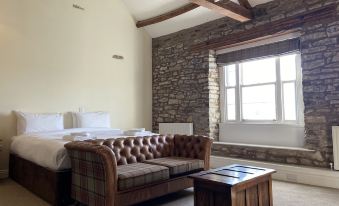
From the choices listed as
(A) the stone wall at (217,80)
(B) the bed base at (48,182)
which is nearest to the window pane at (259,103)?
(A) the stone wall at (217,80)

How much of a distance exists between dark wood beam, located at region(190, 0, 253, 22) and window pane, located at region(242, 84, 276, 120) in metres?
1.37

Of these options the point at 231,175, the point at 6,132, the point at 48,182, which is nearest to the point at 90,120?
the point at 6,132

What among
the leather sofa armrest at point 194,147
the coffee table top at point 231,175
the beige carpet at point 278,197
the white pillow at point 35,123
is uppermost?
the white pillow at point 35,123

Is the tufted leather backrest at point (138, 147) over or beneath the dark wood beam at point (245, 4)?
beneath

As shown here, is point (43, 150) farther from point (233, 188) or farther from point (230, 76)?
point (230, 76)

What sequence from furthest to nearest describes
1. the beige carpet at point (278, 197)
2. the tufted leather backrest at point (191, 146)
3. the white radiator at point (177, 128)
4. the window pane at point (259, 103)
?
the white radiator at point (177, 128), the window pane at point (259, 103), the tufted leather backrest at point (191, 146), the beige carpet at point (278, 197)

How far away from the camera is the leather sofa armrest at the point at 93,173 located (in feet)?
9.01

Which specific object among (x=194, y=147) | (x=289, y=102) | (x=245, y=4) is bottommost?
(x=194, y=147)

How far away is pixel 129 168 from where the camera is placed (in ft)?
10.5

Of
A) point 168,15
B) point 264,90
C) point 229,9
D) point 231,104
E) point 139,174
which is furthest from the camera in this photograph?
point 168,15

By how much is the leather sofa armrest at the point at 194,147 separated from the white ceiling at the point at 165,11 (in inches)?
110

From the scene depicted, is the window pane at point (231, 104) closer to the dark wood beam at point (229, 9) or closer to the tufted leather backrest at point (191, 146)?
the dark wood beam at point (229, 9)

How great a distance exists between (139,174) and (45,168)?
1.26 metres

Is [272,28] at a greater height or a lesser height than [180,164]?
greater
